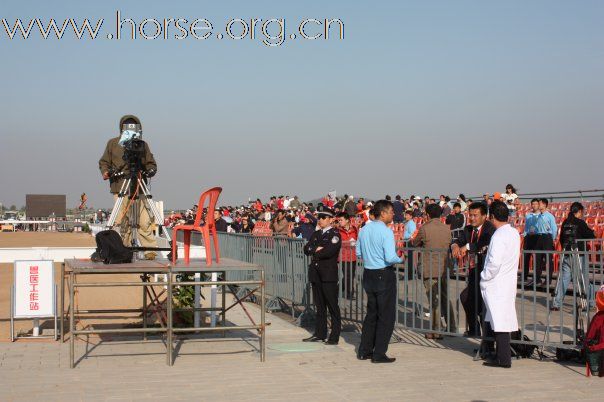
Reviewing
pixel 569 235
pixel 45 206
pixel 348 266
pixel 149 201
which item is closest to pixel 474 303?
pixel 348 266

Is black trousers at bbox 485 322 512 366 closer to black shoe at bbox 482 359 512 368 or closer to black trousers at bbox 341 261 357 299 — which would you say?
black shoe at bbox 482 359 512 368

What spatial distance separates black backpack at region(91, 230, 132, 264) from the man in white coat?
400cm

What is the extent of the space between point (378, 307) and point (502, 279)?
1479 millimetres

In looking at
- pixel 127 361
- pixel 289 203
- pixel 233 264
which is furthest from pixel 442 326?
pixel 289 203

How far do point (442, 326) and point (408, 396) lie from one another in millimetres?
4171

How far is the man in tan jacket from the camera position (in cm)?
1131

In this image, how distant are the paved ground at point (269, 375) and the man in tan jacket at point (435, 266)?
0.41m

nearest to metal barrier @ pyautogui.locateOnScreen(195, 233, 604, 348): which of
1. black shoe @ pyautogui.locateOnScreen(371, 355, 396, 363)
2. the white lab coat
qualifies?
the white lab coat

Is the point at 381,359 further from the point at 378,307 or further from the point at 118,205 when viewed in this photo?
the point at 118,205

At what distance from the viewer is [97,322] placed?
43.7ft

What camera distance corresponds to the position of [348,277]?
13375mm

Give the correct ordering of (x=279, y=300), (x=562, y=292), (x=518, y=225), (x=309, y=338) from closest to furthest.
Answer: (x=562, y=292) < (x=309, y=338) < (x=279, y=300) < (x=518, y=225)

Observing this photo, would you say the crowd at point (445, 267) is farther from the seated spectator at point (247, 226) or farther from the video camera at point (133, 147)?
the seated spectator at point (247, 226)

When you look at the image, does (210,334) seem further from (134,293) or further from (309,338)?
(134,293)
